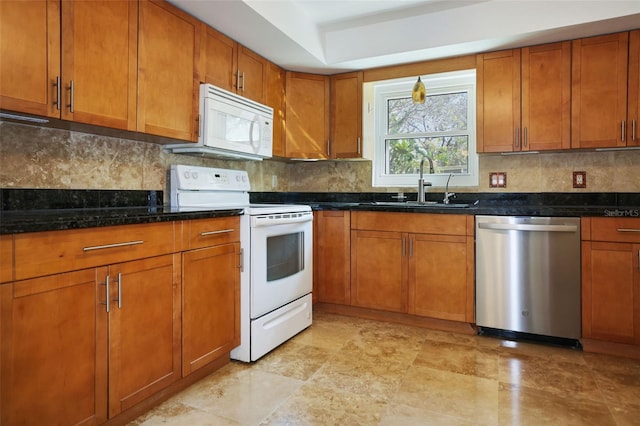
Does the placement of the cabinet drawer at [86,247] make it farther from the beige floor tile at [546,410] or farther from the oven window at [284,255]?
the beige floor tile at [546,410]

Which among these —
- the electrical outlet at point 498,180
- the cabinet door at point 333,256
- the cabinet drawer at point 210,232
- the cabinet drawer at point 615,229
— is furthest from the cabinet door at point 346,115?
the cabinet drawer at point 615,229

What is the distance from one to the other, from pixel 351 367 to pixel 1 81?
2.09m

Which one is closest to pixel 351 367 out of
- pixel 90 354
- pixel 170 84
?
pixel 90 354

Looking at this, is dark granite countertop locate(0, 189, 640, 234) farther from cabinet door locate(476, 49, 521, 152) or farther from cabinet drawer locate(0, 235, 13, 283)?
cabinet door locate(476, 49, 521, 152)

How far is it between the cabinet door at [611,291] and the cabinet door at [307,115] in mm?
2156

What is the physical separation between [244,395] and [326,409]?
423 mm

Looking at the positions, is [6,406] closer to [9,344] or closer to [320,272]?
[9,344]

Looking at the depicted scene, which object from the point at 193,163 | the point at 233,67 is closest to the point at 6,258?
the point at 193,163

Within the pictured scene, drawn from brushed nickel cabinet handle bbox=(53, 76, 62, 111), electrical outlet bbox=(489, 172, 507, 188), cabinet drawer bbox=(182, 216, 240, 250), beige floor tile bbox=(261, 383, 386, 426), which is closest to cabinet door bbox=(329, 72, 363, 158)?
electrical outlet bbox=(489, 172, 507, 188)

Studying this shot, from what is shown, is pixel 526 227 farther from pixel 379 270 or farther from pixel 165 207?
pixel 165 207

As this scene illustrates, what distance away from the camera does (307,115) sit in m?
3.44

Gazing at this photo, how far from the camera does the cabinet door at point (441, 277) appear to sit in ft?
8.98

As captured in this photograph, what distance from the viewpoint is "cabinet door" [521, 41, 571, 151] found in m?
2.71

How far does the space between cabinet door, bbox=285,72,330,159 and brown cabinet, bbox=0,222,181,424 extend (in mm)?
1822
